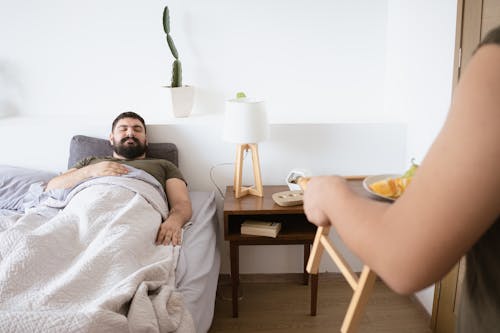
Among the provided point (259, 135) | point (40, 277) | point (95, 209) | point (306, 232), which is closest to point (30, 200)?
point (95, 209)

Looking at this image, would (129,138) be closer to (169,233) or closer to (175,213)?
(175,213)

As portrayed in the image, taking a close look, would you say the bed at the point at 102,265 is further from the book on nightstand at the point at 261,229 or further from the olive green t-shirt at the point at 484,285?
the olive green t-shirt at the point at 484,285

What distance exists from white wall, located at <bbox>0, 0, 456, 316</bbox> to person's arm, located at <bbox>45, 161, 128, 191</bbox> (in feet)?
1.17

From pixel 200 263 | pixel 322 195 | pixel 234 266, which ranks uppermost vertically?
pixel 322 195

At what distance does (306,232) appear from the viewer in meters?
2.19

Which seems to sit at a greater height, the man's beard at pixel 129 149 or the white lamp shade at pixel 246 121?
the white lamp shade at pixel 246 121

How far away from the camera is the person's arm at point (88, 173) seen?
2164mm

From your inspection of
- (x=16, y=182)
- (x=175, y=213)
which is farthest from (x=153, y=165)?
(x=16, y=182)

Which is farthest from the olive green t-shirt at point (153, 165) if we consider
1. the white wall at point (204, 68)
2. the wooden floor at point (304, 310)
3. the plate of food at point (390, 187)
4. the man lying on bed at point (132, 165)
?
the plate of food at point (390, 187)

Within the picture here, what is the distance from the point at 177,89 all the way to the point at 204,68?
0.91 ft

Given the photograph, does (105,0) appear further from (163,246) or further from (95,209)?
(163,246)

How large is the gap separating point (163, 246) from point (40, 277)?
53 centimetres

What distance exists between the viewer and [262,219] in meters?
2.32

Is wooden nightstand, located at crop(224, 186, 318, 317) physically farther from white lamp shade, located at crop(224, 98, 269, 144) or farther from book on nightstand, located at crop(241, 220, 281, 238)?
white lamp shade, located at crop(224, 98, 269, 144)
